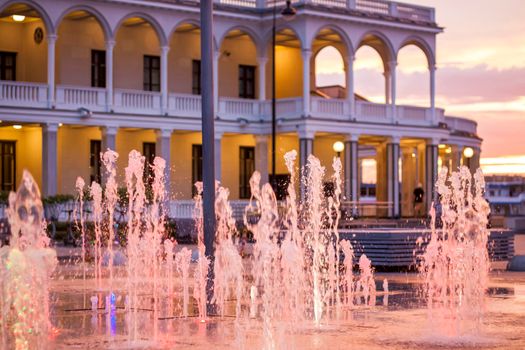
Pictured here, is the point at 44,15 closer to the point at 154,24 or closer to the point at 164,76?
the point at 154,24

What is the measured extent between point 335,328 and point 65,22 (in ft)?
89.0

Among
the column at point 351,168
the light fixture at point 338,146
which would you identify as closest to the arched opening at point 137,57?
the light fixture at point 338,146

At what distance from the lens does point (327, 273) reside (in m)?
20.7

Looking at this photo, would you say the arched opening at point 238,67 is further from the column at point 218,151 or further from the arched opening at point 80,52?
the arched opening at point 80,52

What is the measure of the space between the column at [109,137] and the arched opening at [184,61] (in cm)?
457

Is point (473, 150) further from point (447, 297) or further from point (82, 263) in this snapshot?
point (447, 297)

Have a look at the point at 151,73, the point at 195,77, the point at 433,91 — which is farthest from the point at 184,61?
the point at 433,91

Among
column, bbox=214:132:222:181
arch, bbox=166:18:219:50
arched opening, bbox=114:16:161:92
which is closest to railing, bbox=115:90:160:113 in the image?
arched opening, bbox=114:16:161:92

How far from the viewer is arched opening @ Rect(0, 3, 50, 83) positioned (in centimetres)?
3772

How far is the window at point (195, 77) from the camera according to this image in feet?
139

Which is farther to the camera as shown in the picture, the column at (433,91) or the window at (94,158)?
the column at (433,91)

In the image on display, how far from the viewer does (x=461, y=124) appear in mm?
49969

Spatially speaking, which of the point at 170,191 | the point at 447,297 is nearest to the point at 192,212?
the point at 170,191

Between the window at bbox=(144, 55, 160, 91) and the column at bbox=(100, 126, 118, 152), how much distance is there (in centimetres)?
380
